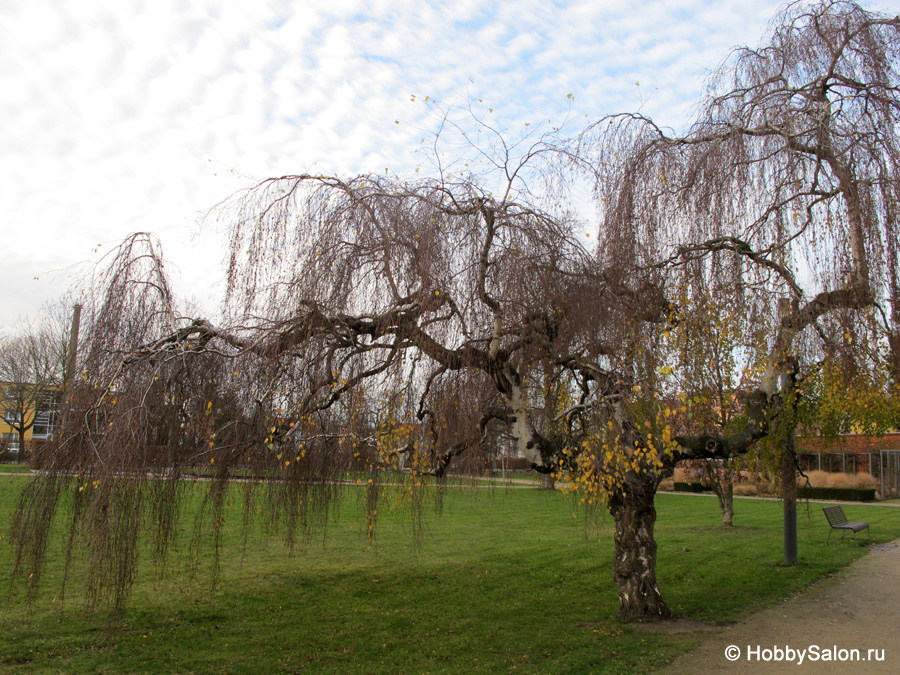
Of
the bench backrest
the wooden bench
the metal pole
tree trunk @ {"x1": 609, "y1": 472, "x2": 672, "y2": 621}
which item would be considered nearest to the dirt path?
tree trunk @ {"x1": 609, "y1": 472, "x2": 672, "y2": 621}

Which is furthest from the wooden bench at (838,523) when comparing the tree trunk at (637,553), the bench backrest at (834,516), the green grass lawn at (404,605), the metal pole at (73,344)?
the metal pole at (73,344)

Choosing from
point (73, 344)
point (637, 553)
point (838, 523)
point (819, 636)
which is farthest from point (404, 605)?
point (838, 523)

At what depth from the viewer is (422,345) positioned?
6.10 meters

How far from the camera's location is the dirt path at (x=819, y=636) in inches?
245

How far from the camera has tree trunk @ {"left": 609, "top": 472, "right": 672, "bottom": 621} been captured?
24.9 feet

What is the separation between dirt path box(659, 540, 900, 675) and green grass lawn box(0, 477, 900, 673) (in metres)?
0.31

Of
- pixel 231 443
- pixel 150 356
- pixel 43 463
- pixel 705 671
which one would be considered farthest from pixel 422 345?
pixel 705 671

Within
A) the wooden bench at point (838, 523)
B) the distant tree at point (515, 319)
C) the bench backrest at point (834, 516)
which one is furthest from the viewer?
the bench backrest at point (834, 516)

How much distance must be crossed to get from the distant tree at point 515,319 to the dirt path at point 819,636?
1.94 metres

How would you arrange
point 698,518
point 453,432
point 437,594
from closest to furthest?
point 453,432
point 437,594
point 698,518

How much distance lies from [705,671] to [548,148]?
5.41 meters

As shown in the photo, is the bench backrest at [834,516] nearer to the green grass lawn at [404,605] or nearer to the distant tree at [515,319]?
the green grass lawn at [404,605]

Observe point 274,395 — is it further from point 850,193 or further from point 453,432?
point 850,193

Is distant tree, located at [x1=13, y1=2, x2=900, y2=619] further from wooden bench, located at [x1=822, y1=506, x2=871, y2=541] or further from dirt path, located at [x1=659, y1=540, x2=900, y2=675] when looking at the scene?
wooden bench, located at [x1=822, y1=506, x2=871, y2=541]
